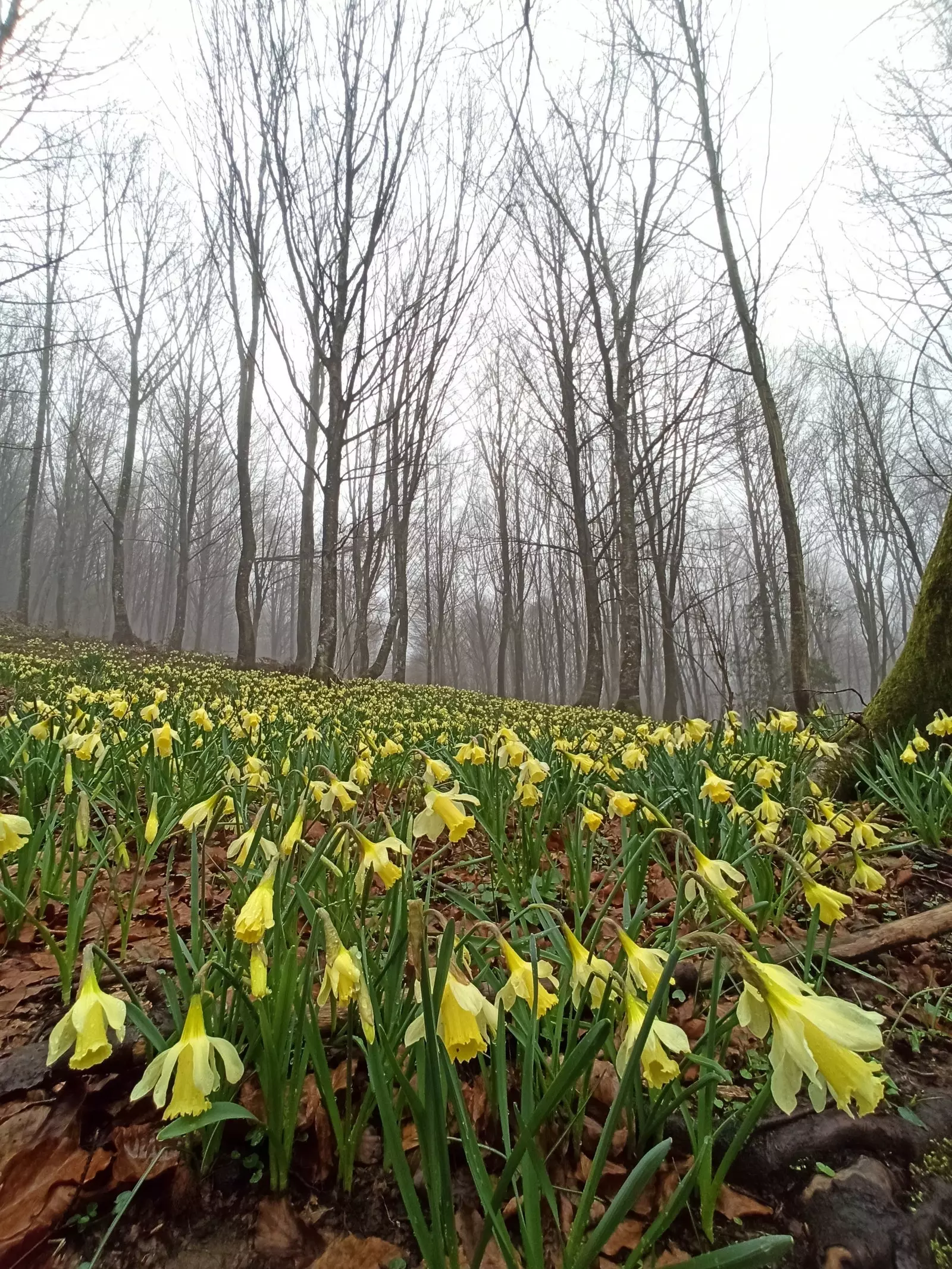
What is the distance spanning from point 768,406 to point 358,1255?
24.6ft

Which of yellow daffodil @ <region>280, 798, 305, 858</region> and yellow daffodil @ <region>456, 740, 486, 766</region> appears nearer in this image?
yellow daffodil @ <region>280, 798, 305, 858</region>

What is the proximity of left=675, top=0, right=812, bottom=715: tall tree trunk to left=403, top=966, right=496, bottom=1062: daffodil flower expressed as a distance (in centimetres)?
570

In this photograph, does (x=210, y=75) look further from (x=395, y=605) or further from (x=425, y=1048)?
(x=425, y=1048)

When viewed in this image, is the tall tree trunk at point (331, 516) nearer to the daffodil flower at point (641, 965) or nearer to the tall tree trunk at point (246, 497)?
the tall tree trunk at point (246, 497)

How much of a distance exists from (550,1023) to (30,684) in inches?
243

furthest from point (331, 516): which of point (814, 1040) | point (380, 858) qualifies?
point (814, 1040)

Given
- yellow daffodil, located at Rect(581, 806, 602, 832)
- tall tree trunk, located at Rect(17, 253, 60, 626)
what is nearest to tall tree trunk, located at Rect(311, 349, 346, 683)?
yellow daffodil, located at Rect(581, 806, 602, 832)

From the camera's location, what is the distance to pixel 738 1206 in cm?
104

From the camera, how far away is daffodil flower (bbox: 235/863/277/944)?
1.00 metres

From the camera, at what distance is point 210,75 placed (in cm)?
938

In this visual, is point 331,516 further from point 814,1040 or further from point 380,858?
point 814,1040

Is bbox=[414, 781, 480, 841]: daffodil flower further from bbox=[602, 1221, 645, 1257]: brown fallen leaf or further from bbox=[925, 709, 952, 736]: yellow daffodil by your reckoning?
bbox=[925, 709, 952, 736]: yellow daffodil

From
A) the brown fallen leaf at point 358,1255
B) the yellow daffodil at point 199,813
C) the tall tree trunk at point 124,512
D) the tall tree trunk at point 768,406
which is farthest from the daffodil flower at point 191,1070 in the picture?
the tall tree trunk at point 124,512

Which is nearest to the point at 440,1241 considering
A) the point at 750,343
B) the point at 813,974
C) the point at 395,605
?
the point at 813,974
